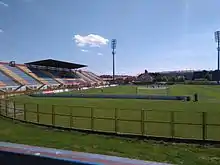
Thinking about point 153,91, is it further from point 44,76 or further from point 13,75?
point 44,76

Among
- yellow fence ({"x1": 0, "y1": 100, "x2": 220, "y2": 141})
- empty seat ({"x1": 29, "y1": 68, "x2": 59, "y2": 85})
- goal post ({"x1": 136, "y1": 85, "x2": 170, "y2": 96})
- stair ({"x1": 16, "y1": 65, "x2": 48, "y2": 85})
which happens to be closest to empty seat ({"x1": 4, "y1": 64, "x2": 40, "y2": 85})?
stair ({"x1": 16, "y1": 65, "x2": 48, "y2": 85})

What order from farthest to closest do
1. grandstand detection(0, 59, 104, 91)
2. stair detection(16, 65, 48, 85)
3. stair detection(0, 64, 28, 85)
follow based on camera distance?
stair detection(16, 65, 48, 85) → stair detection(0, 64, 28, 85) → grandstand detection(0, 59, 104, 91)

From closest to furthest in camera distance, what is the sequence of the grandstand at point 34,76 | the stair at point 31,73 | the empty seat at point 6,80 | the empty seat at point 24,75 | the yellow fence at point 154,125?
1. the yellow fence at point 154,125
2. the empty seat at point 6,80
3. the grandstand at point 34,76
4. the empty seat at point 24,75
5. the stair at point 31,73

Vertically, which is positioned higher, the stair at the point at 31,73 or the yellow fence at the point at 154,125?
the stair at the point at 31,73

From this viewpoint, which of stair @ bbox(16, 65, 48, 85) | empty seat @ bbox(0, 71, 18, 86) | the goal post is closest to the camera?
the goal post

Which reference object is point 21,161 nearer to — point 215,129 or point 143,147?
point 143,147

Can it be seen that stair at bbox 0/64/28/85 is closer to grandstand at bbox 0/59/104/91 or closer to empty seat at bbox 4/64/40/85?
grandstand at bbox 0/59/104/91

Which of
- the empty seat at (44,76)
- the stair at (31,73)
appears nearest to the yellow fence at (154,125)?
the stair at (31,73)

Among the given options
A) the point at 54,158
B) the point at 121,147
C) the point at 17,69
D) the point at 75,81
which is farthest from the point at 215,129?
the point at 75,81

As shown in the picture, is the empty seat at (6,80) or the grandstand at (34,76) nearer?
the empty seat at (6,80)

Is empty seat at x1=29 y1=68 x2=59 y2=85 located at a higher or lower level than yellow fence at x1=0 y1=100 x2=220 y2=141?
higher

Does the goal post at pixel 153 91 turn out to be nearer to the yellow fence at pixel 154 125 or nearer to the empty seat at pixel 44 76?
the empty seat at pixel 44 76

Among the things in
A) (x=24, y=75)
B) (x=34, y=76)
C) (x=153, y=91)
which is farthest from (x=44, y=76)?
(x=153, y=91)

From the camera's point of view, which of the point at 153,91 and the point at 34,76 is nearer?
the point at 153,91
